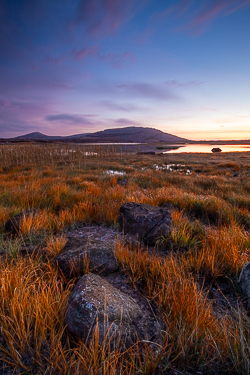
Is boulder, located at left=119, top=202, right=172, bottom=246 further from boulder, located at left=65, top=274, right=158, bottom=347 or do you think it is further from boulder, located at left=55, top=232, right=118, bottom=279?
boulder, located at left=65, top=274, right=158, bottom=347

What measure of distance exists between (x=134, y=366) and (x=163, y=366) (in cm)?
17

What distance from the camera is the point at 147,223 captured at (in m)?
2.83

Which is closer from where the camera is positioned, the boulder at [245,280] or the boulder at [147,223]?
the boulder at [245,280]

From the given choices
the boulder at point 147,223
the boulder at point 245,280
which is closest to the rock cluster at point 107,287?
the boulder at point 147,223

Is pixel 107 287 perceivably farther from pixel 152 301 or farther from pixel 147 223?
pixel 147 223

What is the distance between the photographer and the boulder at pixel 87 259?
189 centimetres

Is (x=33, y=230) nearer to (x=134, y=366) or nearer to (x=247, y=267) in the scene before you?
(x=134, y=366)

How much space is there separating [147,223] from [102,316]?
1.72m

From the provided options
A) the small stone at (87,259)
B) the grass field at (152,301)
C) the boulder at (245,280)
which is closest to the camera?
A: the grass field at (152,301)

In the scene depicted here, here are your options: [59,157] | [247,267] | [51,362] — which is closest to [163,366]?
[51,362]

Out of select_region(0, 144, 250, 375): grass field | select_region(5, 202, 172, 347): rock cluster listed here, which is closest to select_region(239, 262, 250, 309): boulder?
select_region(0, 144, 250, 375): grass field

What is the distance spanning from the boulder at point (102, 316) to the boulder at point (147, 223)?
4.22 ft

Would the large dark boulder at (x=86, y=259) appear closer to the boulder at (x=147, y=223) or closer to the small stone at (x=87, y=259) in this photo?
the small stone at (x=87, y=259)

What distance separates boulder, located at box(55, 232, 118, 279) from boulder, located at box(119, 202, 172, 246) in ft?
1.97
